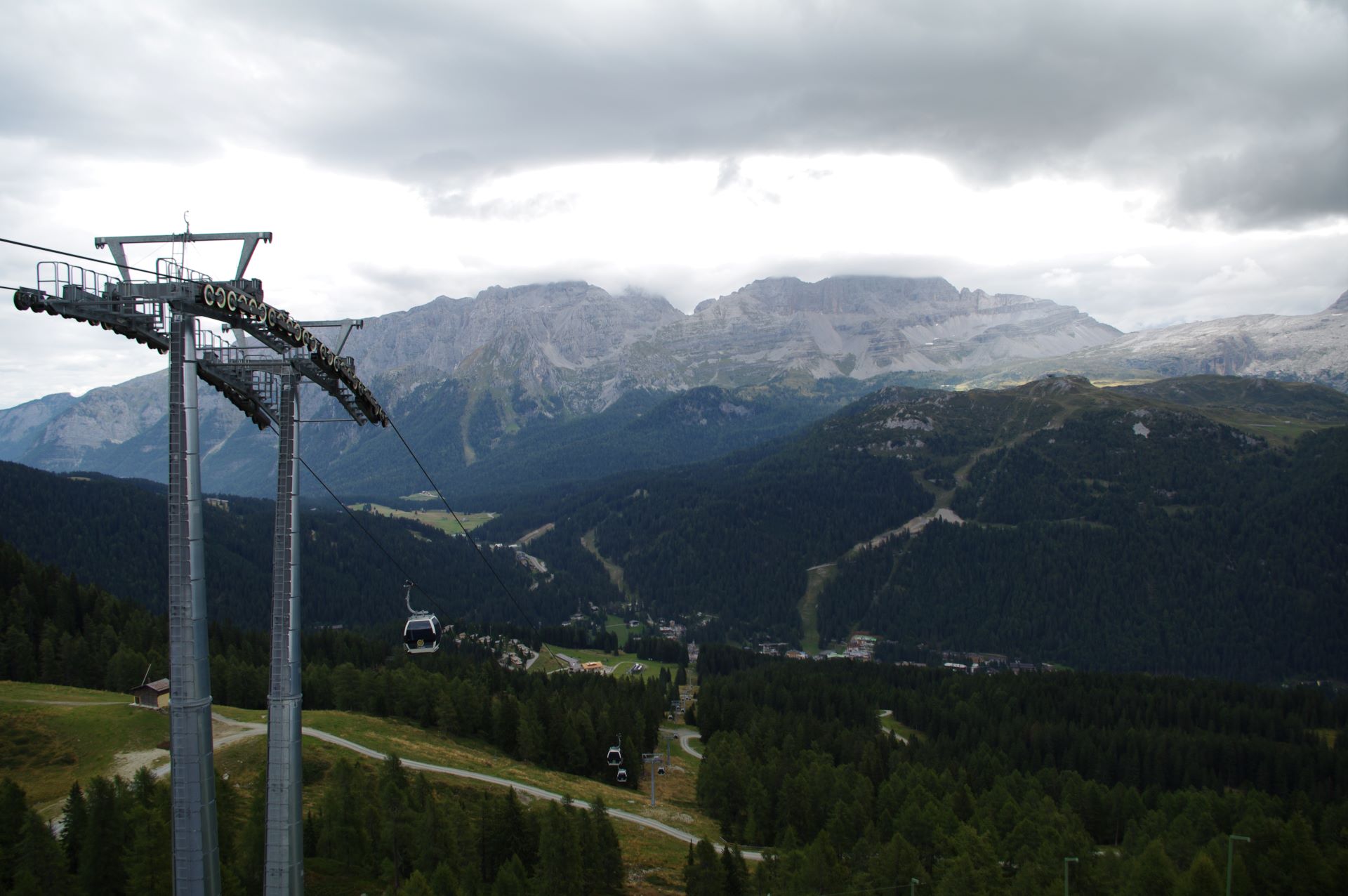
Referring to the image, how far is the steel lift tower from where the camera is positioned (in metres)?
21.6

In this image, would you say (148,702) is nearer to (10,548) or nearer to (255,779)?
(255,779)

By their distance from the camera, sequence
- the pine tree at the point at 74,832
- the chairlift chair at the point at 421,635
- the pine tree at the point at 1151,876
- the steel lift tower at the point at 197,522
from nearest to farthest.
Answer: the steel lift tower at the point at 197,522
the chairlift chair at the point at 421,635
the pine tree at the point at 74,832
the pine tree at the point at 1151,876

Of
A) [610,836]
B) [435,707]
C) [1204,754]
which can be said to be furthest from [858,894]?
[1204,754]

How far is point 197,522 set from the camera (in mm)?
21812

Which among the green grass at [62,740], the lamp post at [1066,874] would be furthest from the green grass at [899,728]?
the green grass at [62,740]

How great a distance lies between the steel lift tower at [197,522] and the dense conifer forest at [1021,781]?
37.7 meters

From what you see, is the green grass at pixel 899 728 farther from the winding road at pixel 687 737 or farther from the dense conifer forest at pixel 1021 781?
the winding road at pixel 687 737

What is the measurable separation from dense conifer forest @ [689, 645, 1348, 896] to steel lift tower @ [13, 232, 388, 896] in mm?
37699

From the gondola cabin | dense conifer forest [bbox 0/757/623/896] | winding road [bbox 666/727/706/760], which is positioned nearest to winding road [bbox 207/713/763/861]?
dense conifer forest [bbox 0/757/623/896]

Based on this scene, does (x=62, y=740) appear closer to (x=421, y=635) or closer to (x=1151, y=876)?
(x=421, y=635)

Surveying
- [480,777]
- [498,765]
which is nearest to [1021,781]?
[498,765]

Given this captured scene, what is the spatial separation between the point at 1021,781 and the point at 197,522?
98.7 m

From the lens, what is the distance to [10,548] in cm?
12625

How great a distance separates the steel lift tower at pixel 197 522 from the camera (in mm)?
21594
